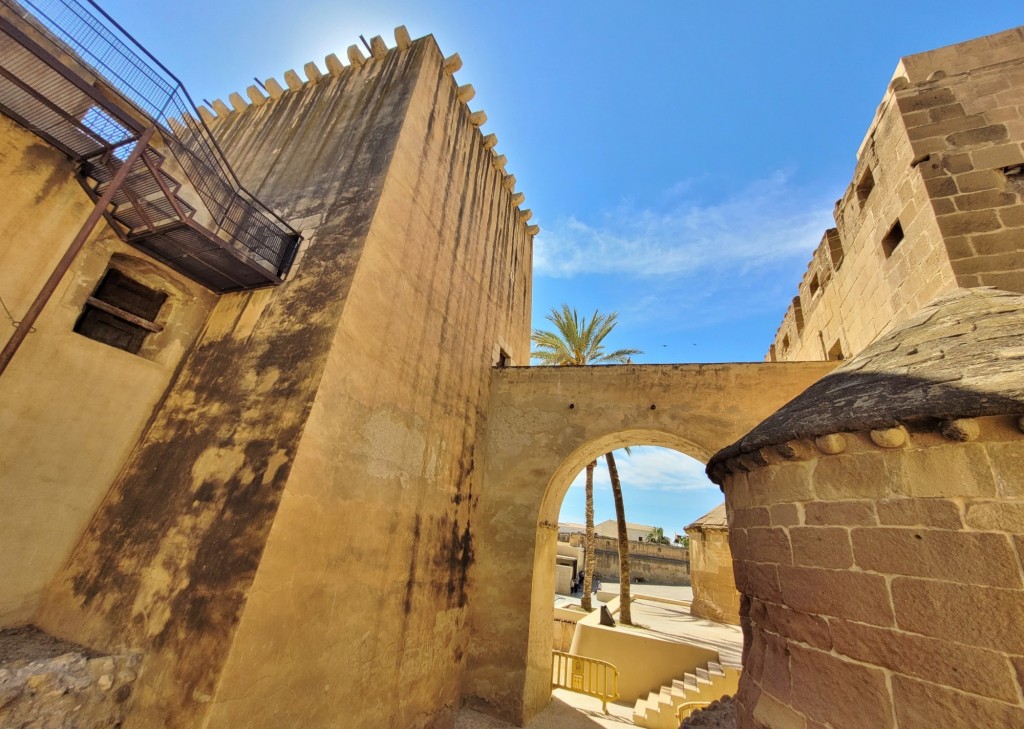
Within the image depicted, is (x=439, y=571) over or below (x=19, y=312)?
below

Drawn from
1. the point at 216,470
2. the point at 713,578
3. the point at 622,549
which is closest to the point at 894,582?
the point at 216,470

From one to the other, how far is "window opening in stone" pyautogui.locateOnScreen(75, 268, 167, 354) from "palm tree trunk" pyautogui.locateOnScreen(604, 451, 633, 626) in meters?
12.2

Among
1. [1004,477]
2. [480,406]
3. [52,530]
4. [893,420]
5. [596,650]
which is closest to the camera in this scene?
[1004,477]

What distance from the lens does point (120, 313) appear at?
6.17 metres

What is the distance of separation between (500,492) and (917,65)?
965 cm

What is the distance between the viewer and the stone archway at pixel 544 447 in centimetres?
761

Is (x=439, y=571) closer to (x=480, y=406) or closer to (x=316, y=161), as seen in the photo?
(x=480, y=406)

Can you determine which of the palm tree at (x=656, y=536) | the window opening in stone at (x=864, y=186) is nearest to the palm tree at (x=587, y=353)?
the window opening in stone at (x=864, y=186)

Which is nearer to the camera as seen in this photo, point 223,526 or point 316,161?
point 223,526

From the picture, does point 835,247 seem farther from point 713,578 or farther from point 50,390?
point 713,578

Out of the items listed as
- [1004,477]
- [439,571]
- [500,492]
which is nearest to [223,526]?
[439,571]

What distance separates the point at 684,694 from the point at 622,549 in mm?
6195

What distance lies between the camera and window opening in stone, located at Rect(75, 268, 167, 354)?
6.13m

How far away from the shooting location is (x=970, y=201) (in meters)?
5.32
